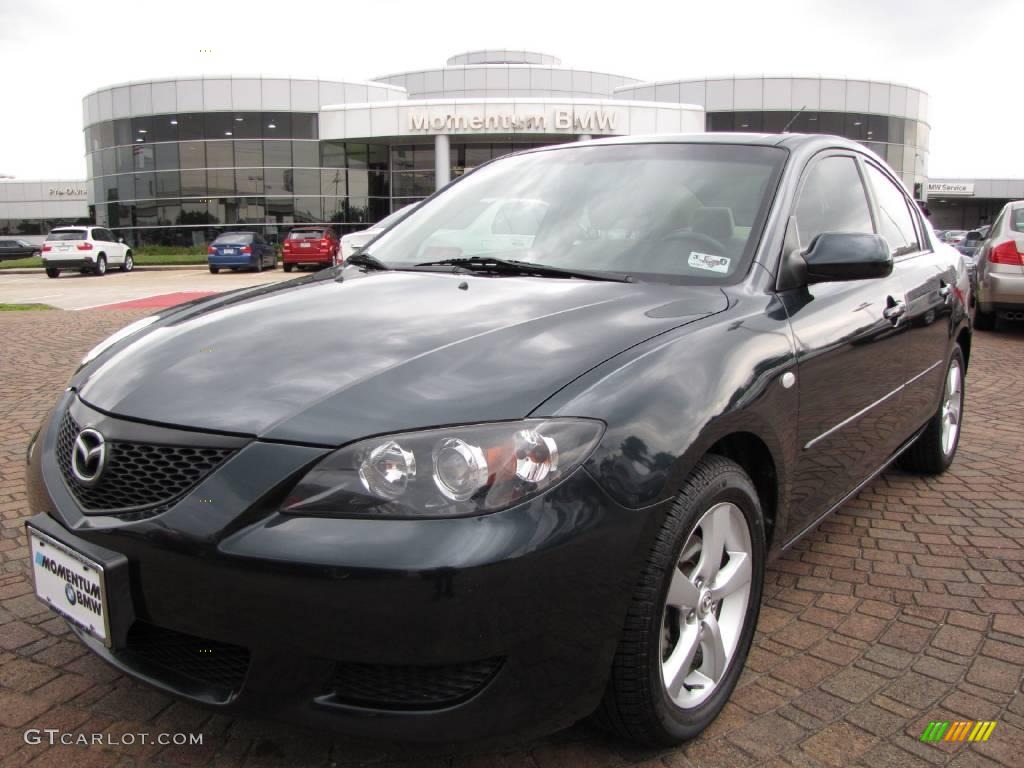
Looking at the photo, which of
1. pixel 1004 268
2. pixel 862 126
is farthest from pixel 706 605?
pixel 862 126

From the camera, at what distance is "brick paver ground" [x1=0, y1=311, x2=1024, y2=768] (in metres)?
2.14

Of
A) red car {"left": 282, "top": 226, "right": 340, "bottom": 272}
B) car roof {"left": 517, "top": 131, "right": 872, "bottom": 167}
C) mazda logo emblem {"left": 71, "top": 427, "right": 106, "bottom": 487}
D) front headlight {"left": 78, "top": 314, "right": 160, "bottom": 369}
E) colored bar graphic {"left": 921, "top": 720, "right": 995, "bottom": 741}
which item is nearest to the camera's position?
mazda logo emblem {"left": 71, "top": 427, "right": 106, "bottom": 487}

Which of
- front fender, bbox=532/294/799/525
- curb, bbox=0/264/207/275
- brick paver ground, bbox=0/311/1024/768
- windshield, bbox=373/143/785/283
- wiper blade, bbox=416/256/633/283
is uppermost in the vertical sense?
windshield, bbox=373/143/785/283

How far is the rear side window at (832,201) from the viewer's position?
10.1 feet

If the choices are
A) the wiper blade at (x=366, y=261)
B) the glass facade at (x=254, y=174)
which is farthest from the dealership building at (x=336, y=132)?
the wiper blade at (x=366, y=261)

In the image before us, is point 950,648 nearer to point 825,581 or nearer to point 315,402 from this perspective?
point 825,581

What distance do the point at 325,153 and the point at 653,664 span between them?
129 ft

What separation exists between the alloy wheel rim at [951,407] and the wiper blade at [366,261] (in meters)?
3.00

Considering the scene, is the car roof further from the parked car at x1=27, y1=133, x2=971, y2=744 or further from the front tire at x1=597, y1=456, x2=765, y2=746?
the front tire at x1=597, y1=456, x2=765, y2=746

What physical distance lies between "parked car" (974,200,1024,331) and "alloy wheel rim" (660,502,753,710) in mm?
9663

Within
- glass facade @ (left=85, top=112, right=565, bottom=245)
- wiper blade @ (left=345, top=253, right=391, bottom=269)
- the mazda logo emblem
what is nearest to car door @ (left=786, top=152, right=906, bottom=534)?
wiper blade @ (left=345, top=253, right=391, bottom=269)

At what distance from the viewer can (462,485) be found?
1750 mm

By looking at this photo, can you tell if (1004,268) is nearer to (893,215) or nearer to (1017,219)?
(1017,219)

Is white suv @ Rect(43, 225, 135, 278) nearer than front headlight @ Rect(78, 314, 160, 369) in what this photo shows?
No
